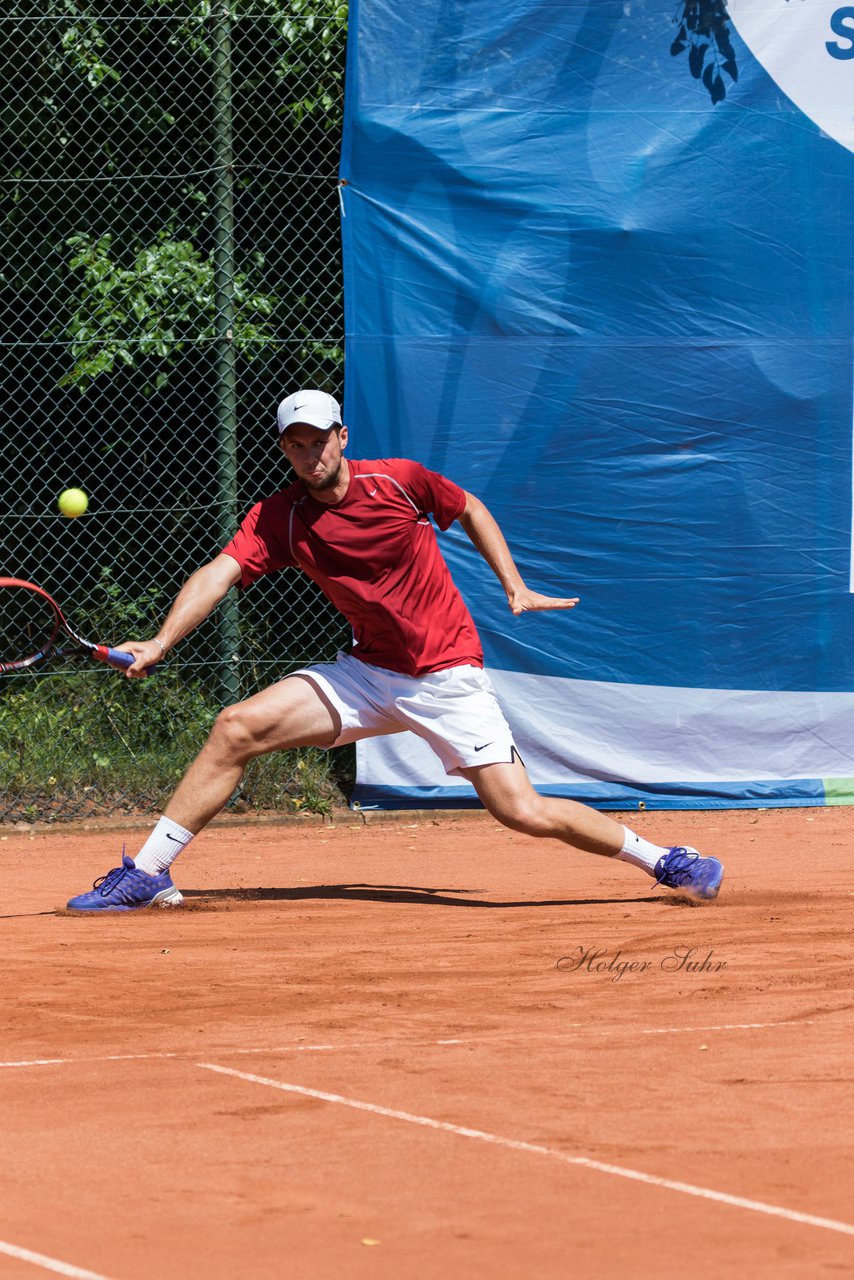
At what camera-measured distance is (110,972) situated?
511 cm

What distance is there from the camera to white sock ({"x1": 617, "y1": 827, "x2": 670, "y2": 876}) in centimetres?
607

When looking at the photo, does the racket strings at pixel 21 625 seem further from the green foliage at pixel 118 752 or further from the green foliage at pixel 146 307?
the green foliage at pixel 146 307

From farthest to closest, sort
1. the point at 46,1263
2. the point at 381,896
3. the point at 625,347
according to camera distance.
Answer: the point at 625,347 → the point at 381,896 → the point at 46,1263

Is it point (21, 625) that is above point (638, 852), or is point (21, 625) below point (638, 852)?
below

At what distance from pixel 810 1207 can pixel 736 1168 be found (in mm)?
233

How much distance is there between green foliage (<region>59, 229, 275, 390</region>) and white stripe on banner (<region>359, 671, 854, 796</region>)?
79.4 inches

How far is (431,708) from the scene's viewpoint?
6.04 meters

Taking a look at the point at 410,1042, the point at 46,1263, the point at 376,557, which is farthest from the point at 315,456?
the point at 46,1263

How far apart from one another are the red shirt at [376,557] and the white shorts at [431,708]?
0.05 metres

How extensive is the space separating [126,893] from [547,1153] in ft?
9.40

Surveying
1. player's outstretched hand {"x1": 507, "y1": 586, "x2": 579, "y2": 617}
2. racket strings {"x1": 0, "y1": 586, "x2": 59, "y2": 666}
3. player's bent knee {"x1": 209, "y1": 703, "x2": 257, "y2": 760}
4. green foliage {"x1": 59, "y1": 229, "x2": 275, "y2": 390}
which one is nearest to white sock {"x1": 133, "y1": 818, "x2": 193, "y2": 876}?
player's bent knee {"x1": 209, "y1": 703, "x2": 257, "y2": 760}

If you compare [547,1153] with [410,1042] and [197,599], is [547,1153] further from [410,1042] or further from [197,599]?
[197,599]

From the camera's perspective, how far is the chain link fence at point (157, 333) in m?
8.43

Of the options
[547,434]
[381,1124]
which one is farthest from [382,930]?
[547,434]
